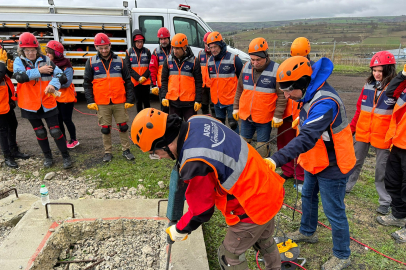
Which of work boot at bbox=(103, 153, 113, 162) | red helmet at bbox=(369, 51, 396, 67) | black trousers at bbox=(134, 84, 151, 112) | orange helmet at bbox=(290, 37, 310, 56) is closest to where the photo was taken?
red helmet at bbox=(369, 51, 396, 67)

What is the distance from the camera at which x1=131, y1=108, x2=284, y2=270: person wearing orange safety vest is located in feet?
5.91

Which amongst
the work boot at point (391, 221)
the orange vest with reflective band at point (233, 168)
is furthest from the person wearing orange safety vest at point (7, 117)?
the work boot at point (391, 221)

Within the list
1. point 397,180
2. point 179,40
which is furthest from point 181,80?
point 397,180

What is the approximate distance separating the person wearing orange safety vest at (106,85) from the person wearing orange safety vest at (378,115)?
12.5 feet

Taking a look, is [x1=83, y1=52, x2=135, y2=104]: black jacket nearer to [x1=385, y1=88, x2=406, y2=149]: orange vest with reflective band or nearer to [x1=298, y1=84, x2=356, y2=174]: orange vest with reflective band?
[x1=298, y1=84, x2=356, y2=174]: orange vest with reflective band

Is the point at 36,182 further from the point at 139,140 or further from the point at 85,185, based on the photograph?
the point at 139,140

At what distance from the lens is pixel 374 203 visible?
4031 mm

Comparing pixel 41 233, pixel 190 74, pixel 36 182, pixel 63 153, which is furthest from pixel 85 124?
pixel 41 233

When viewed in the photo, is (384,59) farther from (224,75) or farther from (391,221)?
(224,75)

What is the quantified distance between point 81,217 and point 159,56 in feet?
13.4

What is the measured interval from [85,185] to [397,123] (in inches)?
177

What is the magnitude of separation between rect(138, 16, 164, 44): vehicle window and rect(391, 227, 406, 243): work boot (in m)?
7.53

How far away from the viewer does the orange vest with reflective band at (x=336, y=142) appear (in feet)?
8.00

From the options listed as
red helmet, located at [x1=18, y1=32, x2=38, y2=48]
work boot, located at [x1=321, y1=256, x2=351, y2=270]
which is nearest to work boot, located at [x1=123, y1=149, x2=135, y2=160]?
red helmet, located at [x1=18, y1=32, x2=38, y2=48]
